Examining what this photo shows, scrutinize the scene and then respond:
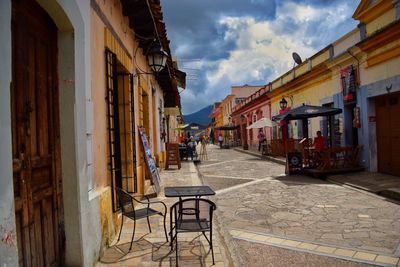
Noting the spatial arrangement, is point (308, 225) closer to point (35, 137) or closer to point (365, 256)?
point (365, 256)

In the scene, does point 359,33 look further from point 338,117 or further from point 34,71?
point 34,71

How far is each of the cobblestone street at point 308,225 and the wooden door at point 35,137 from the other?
2.12 meters

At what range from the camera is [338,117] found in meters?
13.2

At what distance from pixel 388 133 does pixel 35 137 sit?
32.3 feet

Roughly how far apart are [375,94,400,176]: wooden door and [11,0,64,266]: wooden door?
923 centimetres

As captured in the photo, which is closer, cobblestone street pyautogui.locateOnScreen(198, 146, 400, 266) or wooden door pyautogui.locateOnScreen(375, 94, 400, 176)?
cobblestone street pyautogui.locateOnScreen(198, 146, 400, 266)

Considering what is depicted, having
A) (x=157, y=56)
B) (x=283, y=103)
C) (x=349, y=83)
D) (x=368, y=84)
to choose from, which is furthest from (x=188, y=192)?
(x=283, y=103)

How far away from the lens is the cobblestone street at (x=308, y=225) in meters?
4.31

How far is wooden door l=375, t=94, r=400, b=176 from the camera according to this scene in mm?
9844

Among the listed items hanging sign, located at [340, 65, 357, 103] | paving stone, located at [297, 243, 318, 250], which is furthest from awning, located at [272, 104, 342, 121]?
paving stone, located at [297, 243, 318, 250]

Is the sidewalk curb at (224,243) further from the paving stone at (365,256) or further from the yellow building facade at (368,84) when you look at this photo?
the yellow building facade at (368,84)

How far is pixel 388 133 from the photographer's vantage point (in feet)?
33.6

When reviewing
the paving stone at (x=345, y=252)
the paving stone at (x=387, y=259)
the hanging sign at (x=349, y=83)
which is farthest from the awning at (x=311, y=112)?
the paving stone at (x=387, y=259)

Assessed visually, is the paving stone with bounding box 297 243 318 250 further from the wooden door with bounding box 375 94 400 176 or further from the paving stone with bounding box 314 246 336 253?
the wooden door with bounding box 375 94 400 176
